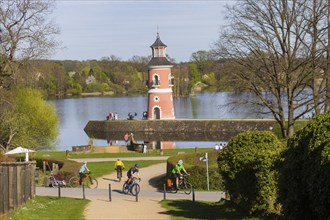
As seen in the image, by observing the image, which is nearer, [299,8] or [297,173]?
[297,173]

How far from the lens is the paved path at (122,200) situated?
16116mm

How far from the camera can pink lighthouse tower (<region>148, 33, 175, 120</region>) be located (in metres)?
65.6

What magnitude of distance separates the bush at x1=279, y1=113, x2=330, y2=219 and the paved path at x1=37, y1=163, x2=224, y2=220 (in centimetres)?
664

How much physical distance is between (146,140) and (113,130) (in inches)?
259

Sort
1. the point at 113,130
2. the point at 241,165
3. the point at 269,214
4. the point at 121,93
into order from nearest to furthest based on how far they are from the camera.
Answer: the point at 269,214, the point at 241,165, the point at 113,130, the point at 121,93

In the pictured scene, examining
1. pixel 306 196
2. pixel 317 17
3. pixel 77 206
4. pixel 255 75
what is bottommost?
pixel 77 206

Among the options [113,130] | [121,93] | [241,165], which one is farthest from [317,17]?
[121,93]

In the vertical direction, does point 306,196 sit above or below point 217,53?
below

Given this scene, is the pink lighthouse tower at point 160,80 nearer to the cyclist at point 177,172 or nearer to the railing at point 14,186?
the cyclist at point 177,172

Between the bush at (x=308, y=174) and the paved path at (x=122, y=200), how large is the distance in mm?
6635

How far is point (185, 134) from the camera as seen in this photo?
67.2 meters

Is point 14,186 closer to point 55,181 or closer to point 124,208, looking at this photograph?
point 124,208

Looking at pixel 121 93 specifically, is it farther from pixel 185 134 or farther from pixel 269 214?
pixel 269 214

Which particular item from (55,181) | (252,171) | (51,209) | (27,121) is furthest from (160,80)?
(252,171)
